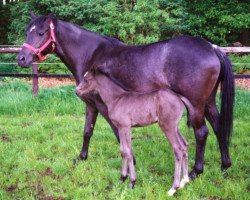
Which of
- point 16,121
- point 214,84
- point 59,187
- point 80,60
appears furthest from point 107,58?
point 16,121

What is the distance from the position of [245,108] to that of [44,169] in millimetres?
4495

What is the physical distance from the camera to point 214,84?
4.43 metres

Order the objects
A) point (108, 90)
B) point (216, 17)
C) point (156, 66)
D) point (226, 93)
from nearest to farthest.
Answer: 1. point (108, 90)
2. point (156, 66)
3. point (226, 93)
4. point (216, 17)

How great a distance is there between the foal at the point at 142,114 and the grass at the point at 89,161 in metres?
0.27

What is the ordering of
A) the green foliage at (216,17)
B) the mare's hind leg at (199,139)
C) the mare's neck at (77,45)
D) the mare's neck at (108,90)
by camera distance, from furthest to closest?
the green foliage at (216,17) < the mare's neck at (77,45) < the mare's hind leg at (199,139) < the mare's neck at (108,90)

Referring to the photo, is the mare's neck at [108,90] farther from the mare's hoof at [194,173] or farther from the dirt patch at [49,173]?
the mare's hoof at [194,173]

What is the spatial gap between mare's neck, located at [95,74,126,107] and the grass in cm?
93

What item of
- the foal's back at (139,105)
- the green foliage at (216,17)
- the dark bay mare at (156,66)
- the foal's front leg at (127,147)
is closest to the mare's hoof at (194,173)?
the dark bay mare at (156,66)

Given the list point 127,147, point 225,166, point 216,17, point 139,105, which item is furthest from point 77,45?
point 216,17

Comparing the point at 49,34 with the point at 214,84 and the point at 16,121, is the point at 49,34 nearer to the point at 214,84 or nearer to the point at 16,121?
the point at 214,84

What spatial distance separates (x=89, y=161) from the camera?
5109 millimetres

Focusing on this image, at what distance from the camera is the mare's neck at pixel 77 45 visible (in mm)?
5039

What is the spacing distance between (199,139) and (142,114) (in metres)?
0.87

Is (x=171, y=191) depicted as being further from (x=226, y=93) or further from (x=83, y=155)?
(x=83, y=155)
